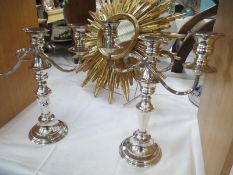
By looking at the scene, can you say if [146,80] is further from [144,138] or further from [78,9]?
[78,9]

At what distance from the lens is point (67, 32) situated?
86 cm

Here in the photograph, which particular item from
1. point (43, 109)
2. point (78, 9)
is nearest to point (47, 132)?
point (43, 109)

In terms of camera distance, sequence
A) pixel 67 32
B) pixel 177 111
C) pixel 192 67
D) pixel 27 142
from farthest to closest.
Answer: pixel 67 32 → pixel 177 111 → pixel 27 142 → pixel 192 67

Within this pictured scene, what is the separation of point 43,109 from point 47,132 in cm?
5

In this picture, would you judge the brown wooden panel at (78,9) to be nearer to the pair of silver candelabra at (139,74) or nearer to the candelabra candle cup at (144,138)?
the pair of silver candelabra at (139,74)

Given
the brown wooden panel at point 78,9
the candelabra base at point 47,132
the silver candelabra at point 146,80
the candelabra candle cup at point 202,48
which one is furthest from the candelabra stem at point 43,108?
the brown wooden panel at point 78,9

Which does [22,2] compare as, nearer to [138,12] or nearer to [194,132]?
[138,12]

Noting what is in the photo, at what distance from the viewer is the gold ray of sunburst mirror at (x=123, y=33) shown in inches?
21.7

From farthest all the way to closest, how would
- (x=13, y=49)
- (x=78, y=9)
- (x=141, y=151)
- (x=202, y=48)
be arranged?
(x=78, y=9) < (x=13, y=49) < (x=141, y=151) < (x=202, y=48)

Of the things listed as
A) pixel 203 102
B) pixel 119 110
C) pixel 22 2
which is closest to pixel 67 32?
pixel 22 2

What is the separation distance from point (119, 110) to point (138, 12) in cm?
26

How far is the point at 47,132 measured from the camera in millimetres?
509

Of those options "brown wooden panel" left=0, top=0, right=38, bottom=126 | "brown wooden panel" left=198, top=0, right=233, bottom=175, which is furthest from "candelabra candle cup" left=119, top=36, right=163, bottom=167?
"brown wooden panel" left=0, top=0, right=38, bottom=126

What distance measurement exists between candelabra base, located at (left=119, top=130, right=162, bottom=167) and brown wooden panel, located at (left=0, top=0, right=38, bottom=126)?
0.30m
